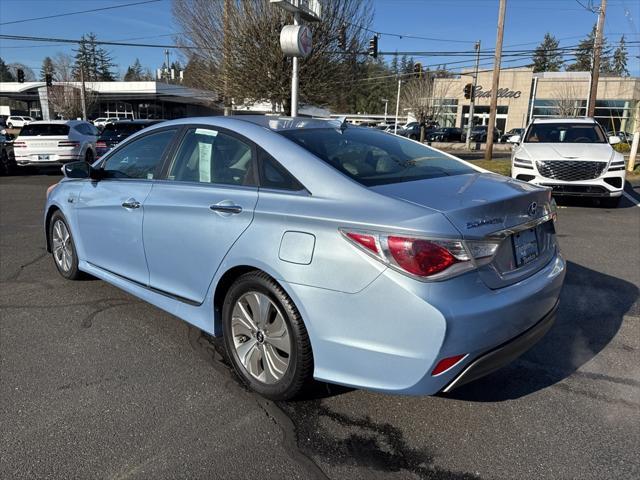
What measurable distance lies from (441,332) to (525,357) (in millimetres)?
1665

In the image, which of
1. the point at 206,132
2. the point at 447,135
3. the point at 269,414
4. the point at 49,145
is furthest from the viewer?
the point at 447,135

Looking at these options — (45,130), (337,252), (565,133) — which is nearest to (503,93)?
(565,133)

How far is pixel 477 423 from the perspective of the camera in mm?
2906

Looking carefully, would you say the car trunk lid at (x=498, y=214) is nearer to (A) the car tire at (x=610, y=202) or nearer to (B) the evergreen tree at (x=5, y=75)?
(A) the car tire at (x=610, y=202)

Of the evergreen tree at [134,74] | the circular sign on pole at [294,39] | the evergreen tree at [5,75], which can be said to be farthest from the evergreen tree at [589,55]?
the evergreen tree at [5,75]

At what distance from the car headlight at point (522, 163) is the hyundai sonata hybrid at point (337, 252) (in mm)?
6747

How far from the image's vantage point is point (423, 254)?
7.93 ft

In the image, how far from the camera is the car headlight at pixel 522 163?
9.91 meters

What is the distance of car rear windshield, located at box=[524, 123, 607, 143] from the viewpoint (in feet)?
36.3

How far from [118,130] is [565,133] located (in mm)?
13839

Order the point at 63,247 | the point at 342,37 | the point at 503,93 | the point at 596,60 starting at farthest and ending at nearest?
the point at 503,93, the point at 596,60, the point at 342,37, the point at 63,247

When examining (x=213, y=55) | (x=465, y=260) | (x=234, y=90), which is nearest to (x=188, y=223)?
(x=465, y=260)

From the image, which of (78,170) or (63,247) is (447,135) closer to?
(63,247)

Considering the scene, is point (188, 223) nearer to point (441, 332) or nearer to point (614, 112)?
point (441, 332)
